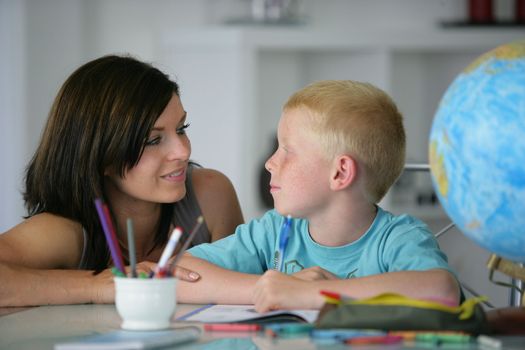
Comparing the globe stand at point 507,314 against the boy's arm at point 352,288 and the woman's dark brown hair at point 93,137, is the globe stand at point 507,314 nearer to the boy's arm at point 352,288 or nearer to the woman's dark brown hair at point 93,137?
the boy's arm at point 352,288

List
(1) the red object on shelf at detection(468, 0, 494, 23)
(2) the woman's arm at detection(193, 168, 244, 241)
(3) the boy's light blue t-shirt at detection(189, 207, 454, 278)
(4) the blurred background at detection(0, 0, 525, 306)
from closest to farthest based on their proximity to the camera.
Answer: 1. (3) the boy's light blue t-shirt at detection(189, 207, 454, 278)
2. (2) the woman's arm at detection(193, 168, 244, 241)
3. (4) the blurred background at detection(0, 0, 525, 306)
4. (1) the red object on shelf at detection(468, 0, 494, 23)

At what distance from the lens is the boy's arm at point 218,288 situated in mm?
1644

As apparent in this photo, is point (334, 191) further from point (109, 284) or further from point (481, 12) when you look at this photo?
point (481, 12)

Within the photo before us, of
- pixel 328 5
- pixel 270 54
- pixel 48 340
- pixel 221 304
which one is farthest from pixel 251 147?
pixel 48 340

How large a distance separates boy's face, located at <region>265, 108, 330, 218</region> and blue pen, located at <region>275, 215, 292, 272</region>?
0.02 m

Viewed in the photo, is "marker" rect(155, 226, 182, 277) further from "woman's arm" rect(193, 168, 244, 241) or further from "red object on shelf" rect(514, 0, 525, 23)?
"red object on shelf" rect(514, 0, 525, 23)

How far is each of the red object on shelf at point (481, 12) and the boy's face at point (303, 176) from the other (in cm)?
344

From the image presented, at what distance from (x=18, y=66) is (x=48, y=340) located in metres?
2.99

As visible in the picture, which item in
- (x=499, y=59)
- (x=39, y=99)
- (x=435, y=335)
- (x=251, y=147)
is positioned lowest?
(x=251, y=147)

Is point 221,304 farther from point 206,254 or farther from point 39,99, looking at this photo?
point 39,99

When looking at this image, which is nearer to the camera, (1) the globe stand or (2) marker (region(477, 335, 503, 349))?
(2) marker (region(477, 335, 503, 349))

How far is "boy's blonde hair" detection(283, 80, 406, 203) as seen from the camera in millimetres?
1736

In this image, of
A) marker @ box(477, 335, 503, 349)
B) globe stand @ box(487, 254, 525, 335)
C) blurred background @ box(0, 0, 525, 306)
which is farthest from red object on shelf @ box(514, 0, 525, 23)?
marker @ box(477, 335, 503, 349)

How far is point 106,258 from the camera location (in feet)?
6.84
